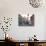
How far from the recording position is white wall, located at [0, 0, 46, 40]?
4949 millimetres

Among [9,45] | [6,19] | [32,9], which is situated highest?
[32,9]

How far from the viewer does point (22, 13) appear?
502 centimetres

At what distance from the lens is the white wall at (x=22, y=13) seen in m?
4.95

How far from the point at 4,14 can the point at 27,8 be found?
896 millimetres

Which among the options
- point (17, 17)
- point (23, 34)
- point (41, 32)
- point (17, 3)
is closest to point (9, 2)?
point (17, 3)

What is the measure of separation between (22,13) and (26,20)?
306 mm

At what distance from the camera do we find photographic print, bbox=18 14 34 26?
5.00m

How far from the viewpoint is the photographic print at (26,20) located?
5.00 meters

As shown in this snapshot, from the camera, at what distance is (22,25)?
5020 millimetres

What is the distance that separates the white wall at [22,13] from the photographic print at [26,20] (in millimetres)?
114

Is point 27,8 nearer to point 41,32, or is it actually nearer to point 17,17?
point 17,17

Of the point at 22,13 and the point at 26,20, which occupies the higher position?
the point at 22,13

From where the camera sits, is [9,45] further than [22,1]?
No

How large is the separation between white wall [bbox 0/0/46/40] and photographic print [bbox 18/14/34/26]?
0.37 ft
